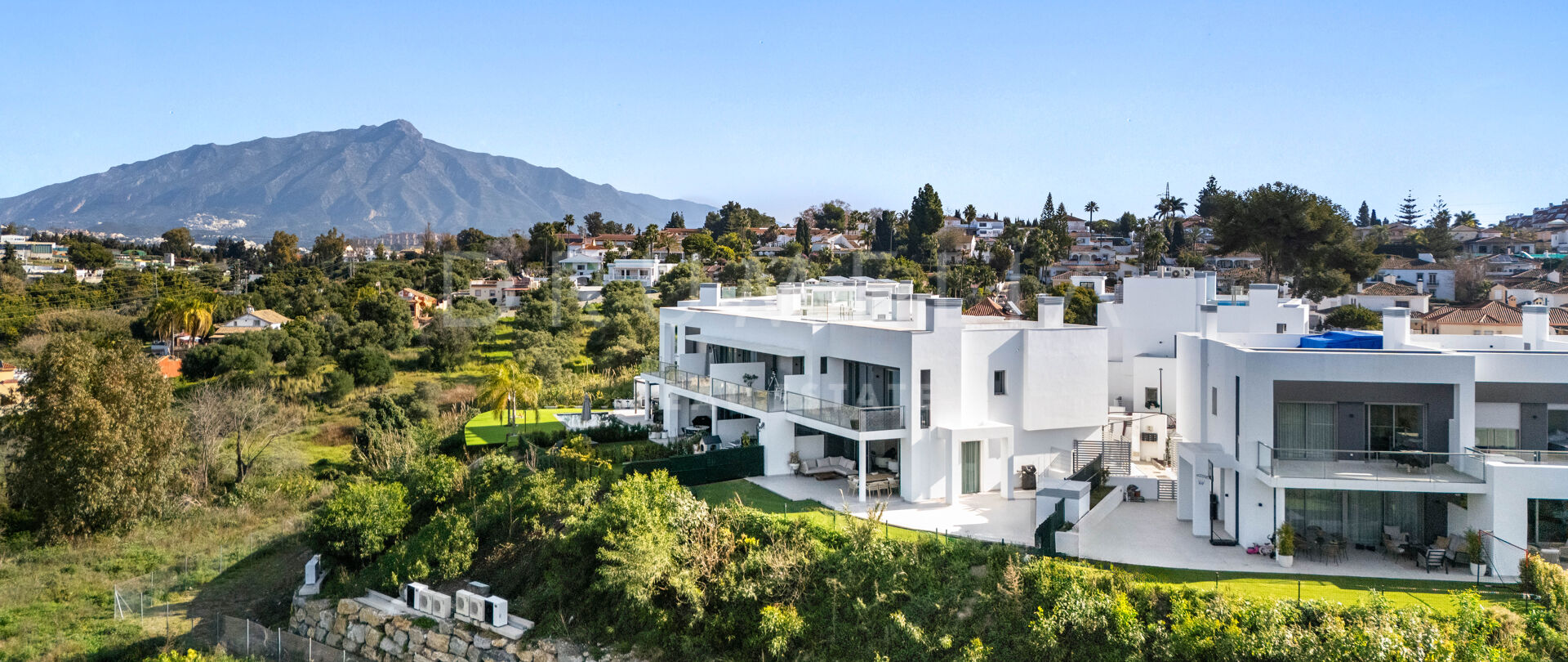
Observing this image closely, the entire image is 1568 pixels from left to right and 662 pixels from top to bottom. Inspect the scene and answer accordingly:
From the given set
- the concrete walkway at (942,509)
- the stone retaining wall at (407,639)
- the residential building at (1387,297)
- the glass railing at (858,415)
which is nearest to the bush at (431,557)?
the stone retaining wall at (407,639)

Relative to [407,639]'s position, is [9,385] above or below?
above

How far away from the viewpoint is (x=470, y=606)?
54.5ft

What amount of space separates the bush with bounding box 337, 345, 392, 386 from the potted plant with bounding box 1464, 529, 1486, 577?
3840 centimetres

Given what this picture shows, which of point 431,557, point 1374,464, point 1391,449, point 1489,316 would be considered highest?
point 1489,316

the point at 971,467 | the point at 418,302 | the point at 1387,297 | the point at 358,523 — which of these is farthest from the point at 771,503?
the point at 418,302

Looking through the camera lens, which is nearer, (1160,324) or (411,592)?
(411,592)

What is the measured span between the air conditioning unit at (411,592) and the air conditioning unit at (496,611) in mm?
1555

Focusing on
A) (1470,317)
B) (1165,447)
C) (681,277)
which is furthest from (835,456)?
(681,277)

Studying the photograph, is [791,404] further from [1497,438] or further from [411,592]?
[1497,438]

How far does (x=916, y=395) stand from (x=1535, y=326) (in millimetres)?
11357

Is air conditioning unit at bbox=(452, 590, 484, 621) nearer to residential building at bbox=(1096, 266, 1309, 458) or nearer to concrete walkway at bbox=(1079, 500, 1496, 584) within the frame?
concrete walkway at bbox=(1079, 500, 1496, 584)

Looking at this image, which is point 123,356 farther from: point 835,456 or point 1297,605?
point 1297,605

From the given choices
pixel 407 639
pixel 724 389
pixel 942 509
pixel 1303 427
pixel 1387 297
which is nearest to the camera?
pixel 1303 427

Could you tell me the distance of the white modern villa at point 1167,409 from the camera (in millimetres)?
15367
